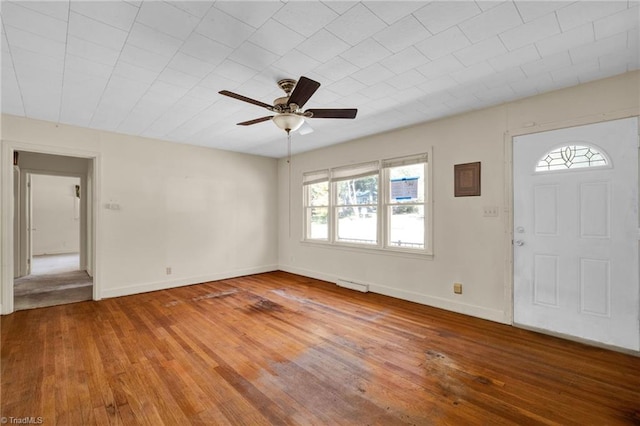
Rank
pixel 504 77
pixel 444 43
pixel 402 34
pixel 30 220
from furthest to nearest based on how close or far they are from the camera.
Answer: pixel 30 220 < pixel 504 77 < pixel 444 43 < pixel 402 34

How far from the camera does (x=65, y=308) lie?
159 inches

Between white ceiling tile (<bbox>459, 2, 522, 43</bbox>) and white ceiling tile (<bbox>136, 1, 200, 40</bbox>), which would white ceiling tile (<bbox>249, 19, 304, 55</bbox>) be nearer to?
white ceiling tile (<bbox>136, 1, 200, 40</bbox>)

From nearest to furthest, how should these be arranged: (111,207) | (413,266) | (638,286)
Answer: (638,286), (413,266), (111,207)

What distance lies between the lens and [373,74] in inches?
107

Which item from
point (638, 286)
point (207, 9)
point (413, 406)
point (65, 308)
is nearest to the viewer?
point (207, 9)

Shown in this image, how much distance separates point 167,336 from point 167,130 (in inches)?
121

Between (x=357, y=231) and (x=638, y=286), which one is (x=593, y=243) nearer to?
(x=638, y=286)

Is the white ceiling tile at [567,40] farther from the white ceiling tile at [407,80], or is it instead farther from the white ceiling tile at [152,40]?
the white ceiling tile at [152,40]

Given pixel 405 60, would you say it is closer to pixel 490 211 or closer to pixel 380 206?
pixel 490 211

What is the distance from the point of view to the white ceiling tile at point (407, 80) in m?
2.74

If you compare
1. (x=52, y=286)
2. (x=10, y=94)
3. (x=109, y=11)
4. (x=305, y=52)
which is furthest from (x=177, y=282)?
(x=305, y=52)

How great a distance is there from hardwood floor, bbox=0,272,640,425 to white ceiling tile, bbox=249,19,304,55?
2.63m

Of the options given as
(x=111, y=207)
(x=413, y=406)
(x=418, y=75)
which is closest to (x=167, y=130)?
(x=111, y=207)

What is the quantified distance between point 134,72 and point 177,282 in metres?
3.73
